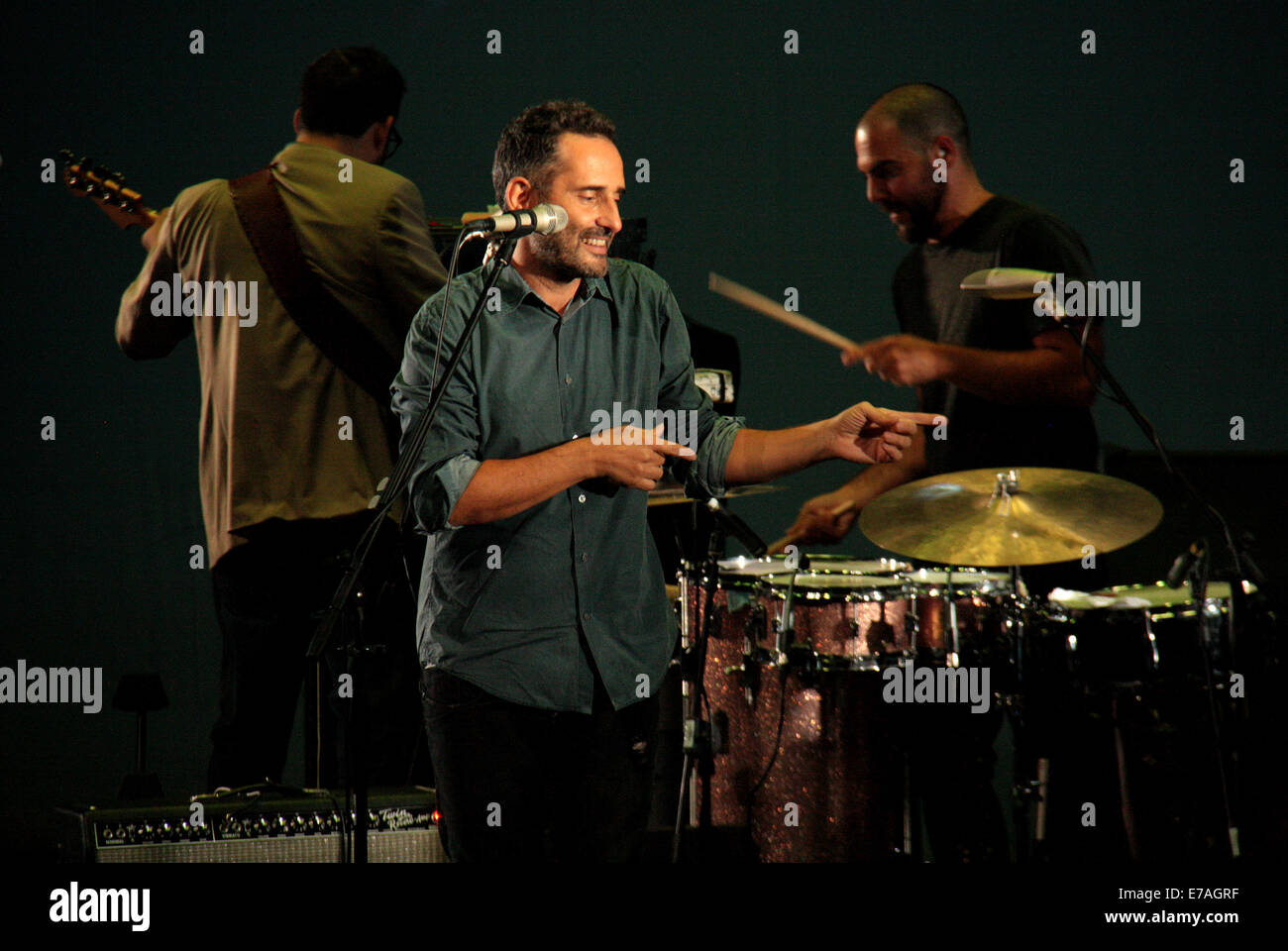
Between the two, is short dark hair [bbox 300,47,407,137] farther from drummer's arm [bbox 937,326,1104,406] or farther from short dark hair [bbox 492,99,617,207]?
drummer's arm [bbox 937,326,1104,406]

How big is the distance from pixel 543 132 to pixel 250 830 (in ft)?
5.06

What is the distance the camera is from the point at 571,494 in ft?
7.13

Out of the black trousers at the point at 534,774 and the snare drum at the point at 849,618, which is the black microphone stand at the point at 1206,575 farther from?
the black trousers at the point at 534,774

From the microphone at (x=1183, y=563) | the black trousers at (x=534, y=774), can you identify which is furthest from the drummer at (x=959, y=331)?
the black trousers at (x=534, y=774)

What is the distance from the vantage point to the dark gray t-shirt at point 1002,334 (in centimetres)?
370

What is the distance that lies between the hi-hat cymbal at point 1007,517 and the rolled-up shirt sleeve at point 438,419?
1442 millimetres

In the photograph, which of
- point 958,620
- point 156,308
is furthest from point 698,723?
point 156,308

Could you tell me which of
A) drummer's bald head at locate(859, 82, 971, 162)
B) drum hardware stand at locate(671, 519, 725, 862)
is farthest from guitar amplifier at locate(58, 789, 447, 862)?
drummer's bald head at locate(859, 82, 971, 162)

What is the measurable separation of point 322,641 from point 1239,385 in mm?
4097

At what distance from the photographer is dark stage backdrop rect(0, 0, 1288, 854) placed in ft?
15.3

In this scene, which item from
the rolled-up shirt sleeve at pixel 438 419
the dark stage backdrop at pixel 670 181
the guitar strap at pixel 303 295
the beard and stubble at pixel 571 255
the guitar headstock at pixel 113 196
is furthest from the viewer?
the dark stage backdrop at pixel 670 181
